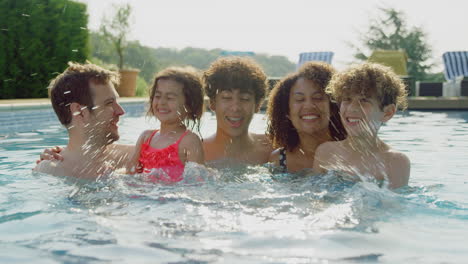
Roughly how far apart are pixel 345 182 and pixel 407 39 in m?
23.3

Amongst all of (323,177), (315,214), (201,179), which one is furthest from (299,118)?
(315,214)

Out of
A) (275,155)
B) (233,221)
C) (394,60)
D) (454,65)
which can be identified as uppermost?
(394,60)

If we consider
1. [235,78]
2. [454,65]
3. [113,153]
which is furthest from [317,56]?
[113,153]

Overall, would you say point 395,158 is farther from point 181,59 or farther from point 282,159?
point 181,59

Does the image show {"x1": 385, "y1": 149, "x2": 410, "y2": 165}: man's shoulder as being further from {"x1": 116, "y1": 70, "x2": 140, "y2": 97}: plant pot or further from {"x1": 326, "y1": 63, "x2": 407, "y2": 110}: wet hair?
{"x1": 116, "y1": 70, "x2": 140, "y2": 97}: plant pot

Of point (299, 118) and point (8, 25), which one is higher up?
point (8, 25)

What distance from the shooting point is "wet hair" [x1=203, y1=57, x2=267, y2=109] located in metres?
4.07

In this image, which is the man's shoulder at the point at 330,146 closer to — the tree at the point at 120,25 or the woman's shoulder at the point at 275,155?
the woman's shoulder at the point at 275,155

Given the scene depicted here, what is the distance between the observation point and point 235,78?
4074 millimetres

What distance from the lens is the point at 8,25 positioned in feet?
39.3

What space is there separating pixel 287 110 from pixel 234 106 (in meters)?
0.47

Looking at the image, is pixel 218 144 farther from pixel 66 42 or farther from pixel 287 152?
pixel 66 42

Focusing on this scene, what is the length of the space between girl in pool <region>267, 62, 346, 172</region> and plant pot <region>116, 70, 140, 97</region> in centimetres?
1168

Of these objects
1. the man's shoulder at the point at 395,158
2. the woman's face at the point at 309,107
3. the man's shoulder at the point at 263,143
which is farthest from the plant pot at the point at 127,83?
the man's shoulder at the point at 395,158
